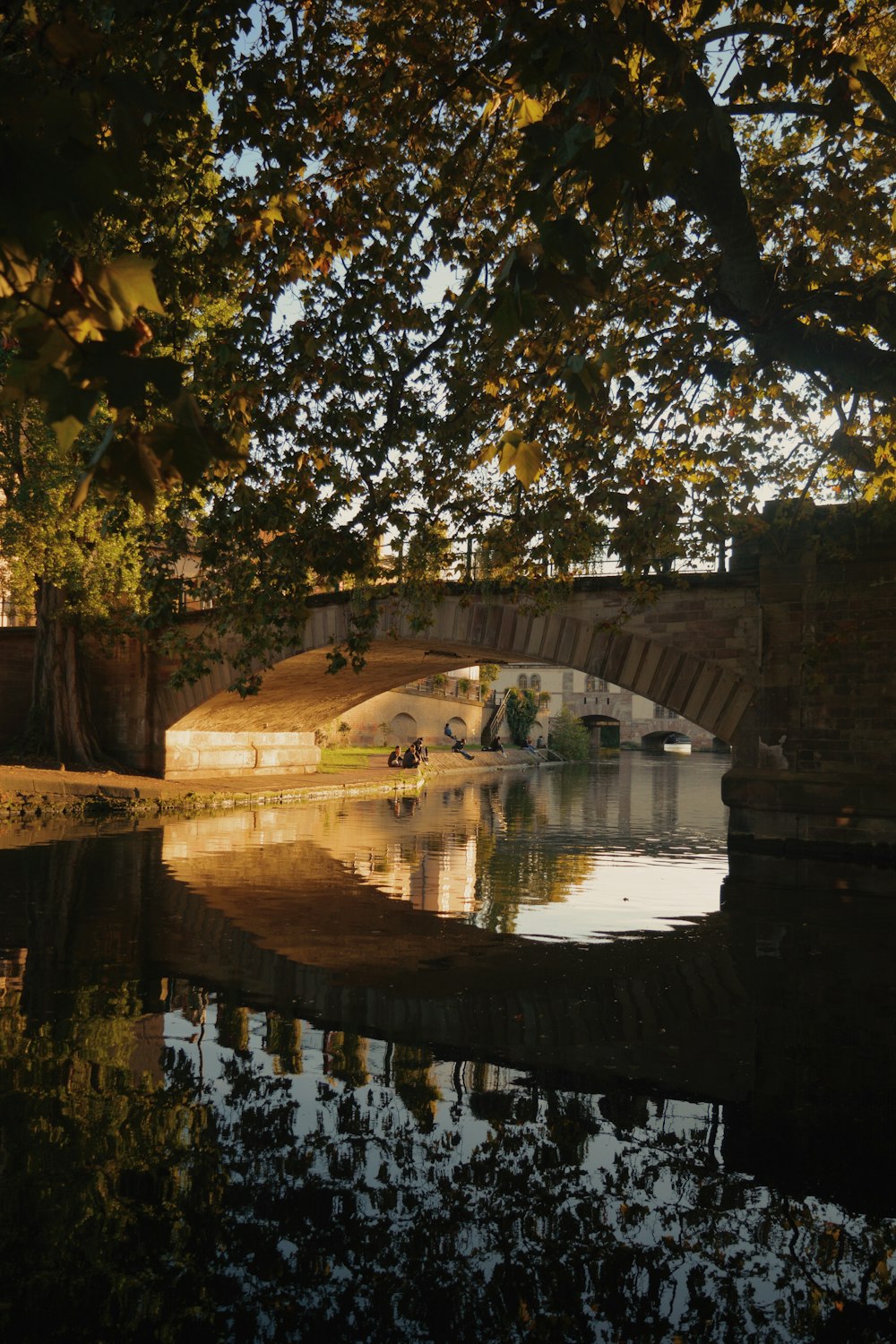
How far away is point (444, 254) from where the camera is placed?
250 inches

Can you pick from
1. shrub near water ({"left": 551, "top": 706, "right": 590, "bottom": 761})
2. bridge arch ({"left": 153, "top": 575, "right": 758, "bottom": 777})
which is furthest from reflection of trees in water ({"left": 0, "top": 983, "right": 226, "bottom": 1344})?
shrub near water ({"left": 551, "top": 706, "right": 590, "bottom": 761})

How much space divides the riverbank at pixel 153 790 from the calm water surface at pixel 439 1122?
7.77m

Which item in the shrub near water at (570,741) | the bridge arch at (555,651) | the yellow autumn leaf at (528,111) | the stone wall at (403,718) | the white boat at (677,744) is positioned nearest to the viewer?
the yellow autumn leaf at (528,111)

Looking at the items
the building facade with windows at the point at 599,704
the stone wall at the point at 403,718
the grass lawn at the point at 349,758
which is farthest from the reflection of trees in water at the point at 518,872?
the building facade with windows at the point at 599,704

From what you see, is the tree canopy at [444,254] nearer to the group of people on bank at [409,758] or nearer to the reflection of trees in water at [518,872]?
the reflection of trees in water at [518,872]

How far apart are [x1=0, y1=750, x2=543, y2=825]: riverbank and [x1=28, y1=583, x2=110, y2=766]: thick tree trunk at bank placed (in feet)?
3.36

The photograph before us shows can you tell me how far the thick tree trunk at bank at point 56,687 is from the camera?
21.0m

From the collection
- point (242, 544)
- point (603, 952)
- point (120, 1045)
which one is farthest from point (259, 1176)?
point (603, 952)

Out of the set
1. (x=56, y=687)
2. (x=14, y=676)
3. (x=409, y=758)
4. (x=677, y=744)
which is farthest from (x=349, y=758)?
(x=677, y=744)

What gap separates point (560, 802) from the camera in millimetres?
24938

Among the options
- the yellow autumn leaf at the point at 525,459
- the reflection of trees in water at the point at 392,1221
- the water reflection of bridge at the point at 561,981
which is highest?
the yellow autumn leaf at the point at 525,459

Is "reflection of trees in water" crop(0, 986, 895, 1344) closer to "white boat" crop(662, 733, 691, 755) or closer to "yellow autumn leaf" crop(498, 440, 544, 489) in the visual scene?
"yellow autumn leaf" crop(498, 440, 544, 489)

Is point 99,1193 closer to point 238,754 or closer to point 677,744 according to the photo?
point 238,754

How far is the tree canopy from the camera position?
1944mm
